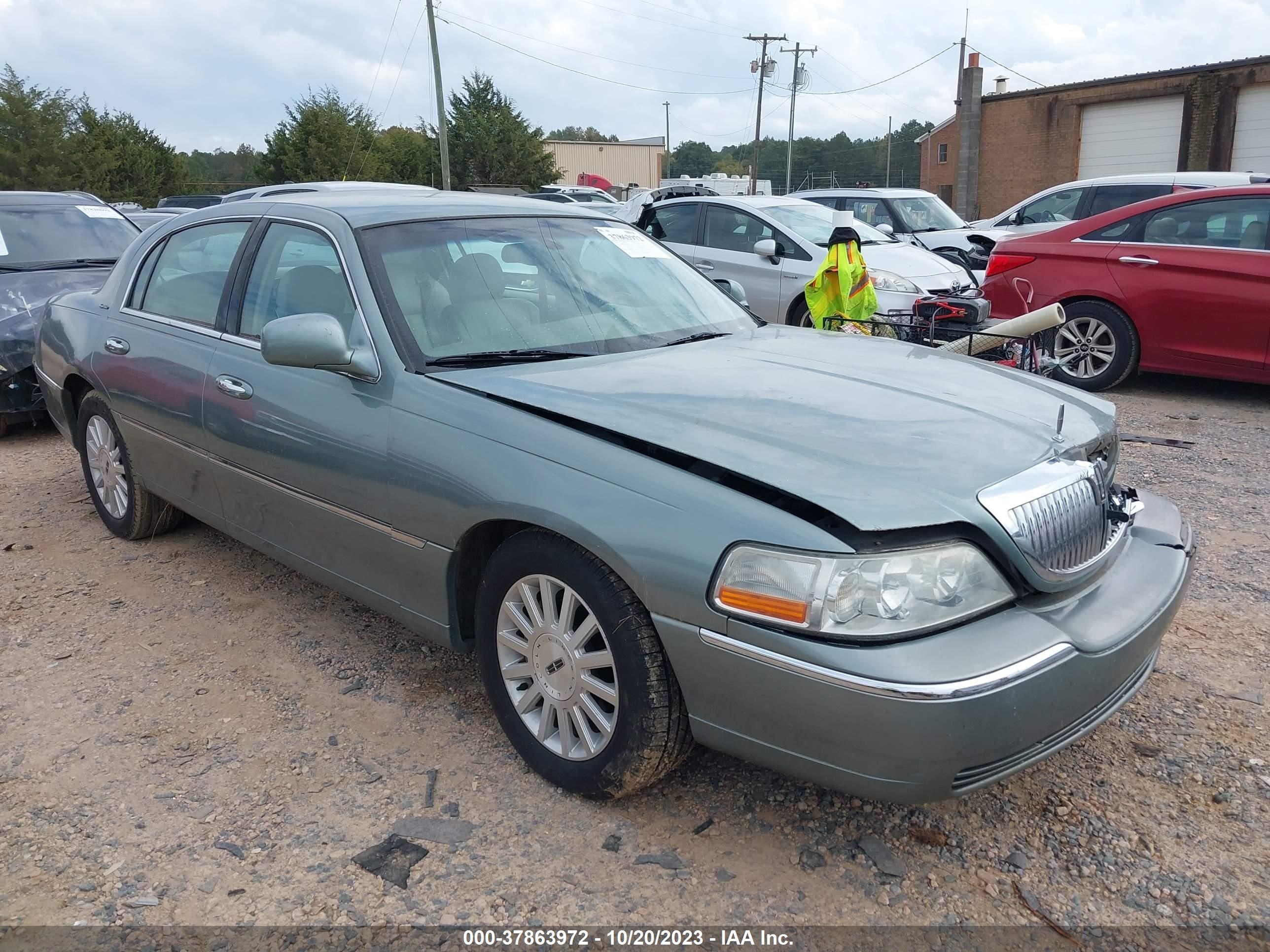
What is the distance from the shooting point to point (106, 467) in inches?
189

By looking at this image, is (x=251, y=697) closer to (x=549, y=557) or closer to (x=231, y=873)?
(x=231, y=873)

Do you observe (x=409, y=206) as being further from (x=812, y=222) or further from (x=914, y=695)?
(x=812, y=222)

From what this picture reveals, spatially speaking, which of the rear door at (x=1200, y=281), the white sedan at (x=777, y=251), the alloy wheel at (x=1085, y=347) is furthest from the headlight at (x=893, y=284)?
the rear door at (x=1200, y=281)

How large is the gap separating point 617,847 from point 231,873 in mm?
979

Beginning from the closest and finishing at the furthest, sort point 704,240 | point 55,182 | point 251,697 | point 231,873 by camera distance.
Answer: point 231,873 → point 251,697 → point 704,240 → point 55,182

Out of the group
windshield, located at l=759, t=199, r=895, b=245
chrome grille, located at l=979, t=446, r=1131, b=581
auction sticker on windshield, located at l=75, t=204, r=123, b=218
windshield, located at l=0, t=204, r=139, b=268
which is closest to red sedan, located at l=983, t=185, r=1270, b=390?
windshield, located at l=759, t=199, r=895, b=245

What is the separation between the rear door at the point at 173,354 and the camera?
12.7 feet

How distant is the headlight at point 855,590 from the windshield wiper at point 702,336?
1409 mm

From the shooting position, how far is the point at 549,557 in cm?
256

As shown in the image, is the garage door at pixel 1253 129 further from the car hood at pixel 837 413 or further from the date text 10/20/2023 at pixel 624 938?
the date text 10/20/2023 at pixel 624 938

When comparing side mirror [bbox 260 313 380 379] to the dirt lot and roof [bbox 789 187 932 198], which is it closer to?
the dirt lot

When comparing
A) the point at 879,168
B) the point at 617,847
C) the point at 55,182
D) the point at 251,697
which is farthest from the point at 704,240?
the point at 879,168

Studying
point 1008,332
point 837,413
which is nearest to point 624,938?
point 837,413

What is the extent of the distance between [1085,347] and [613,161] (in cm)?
5998
